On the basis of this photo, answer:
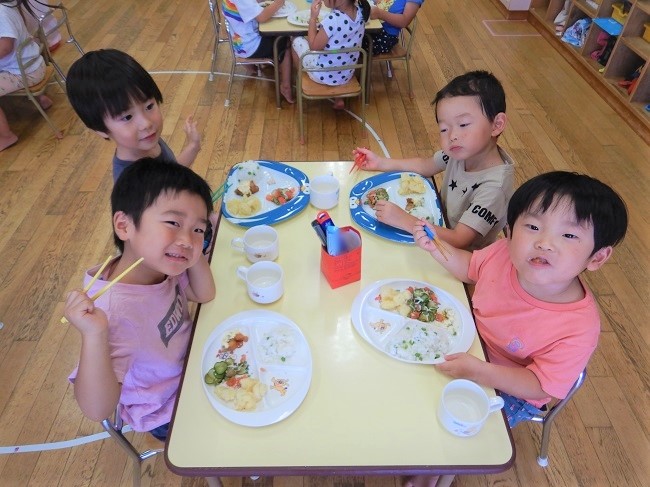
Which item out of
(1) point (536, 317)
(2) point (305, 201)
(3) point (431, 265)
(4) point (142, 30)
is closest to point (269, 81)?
(4) point (142, 30)

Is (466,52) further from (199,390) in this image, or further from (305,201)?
(199,390)

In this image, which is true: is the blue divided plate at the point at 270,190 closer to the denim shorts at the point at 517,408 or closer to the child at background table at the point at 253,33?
the denim shorts at the point at 517,408

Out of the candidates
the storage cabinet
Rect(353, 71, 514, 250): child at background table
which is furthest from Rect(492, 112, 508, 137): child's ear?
the storage cabinet

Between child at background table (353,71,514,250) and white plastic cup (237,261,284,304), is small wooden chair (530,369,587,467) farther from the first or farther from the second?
white plastic cup (237,261,284,304)

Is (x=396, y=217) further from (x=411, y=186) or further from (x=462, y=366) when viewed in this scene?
(x=462, y=366)

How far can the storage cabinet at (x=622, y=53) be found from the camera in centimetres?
348

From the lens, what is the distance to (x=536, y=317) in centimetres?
117

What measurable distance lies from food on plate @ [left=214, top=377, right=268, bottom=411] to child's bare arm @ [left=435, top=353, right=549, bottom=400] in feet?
1.38

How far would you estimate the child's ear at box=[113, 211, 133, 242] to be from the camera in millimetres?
1093

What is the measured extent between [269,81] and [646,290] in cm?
320

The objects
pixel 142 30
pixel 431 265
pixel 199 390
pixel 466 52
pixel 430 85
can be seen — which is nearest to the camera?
pixel 199 390

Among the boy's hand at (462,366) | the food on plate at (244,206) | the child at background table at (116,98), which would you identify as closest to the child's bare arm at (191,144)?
the child at background table at (116,98)

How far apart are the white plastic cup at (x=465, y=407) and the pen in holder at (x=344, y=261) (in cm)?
40

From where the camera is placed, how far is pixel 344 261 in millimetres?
1221
